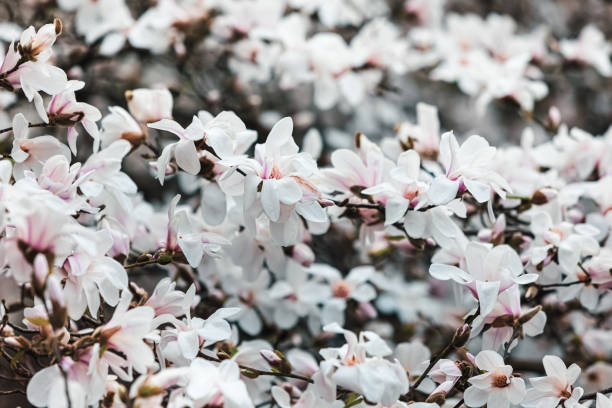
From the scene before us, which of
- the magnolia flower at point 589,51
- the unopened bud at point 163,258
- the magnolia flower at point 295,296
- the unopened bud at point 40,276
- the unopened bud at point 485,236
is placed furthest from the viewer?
the magnolia flower at point 589,51

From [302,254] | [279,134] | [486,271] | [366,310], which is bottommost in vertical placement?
[366,310]

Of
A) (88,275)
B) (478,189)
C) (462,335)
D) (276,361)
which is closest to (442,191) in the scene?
(478,189)

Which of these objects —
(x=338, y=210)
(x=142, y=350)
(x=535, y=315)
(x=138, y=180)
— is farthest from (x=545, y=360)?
(x=138, y=180)

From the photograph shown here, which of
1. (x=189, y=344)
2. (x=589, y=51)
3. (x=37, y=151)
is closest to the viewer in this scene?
(x=189, y=344)

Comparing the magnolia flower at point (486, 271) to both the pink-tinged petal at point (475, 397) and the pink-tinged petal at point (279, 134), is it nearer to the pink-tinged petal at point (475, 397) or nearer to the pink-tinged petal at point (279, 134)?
the pink-tinged petal at point (475, 397)

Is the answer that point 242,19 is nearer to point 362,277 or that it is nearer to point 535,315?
point 362,277

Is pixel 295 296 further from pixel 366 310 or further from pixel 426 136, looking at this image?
pixel 426 136

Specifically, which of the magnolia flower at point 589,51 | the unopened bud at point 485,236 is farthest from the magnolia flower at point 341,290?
the magnolia flower at point 589,51

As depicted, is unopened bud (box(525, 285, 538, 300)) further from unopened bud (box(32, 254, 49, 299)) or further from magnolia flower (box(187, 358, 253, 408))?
unopened bud (box(32, 254, 49, 299))
